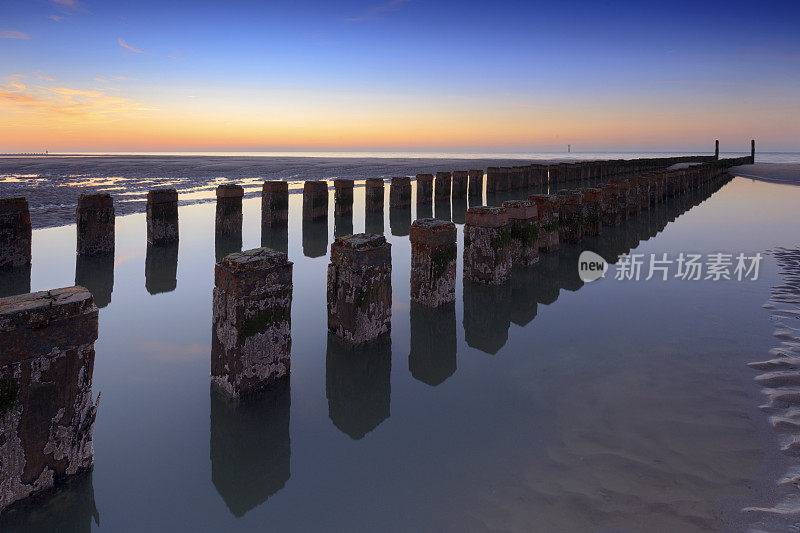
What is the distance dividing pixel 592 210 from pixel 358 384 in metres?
8.23

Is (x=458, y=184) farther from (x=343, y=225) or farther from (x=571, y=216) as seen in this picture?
(x=571, y=216)

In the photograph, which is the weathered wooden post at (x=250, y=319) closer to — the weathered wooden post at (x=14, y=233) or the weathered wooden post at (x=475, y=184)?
the weathered wooden post at (x=14, y=233)

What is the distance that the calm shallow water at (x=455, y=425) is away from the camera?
252 cm

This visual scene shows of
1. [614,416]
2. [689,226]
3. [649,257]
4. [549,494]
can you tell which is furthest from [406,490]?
[689,226]

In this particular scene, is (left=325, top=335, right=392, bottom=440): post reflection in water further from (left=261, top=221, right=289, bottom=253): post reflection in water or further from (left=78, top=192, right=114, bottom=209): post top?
(left=78, top=192, right=114, bottom=209): post top

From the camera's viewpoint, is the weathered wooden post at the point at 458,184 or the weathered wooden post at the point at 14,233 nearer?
the weathered wooden post at the point at 14,233

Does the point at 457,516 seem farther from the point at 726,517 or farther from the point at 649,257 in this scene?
the point at 649,257

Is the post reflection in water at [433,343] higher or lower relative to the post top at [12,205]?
lower

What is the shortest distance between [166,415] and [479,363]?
2656 mm

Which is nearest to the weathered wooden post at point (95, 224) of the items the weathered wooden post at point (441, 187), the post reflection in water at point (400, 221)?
the post reflection in water at point (400, 221)

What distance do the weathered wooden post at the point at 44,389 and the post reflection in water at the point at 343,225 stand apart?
29.3 feet

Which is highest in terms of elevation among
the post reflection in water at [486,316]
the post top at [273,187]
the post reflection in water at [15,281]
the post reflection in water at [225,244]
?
the post top at [273,187]

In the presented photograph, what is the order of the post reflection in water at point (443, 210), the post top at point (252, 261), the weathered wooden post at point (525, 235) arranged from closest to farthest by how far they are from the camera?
the post top at point (252, 261) < the weathered wooden post at point (525, 235) < the post reflection in water at point (443, 210)

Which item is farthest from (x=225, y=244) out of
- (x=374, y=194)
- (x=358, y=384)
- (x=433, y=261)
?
(x=358, y=384)
